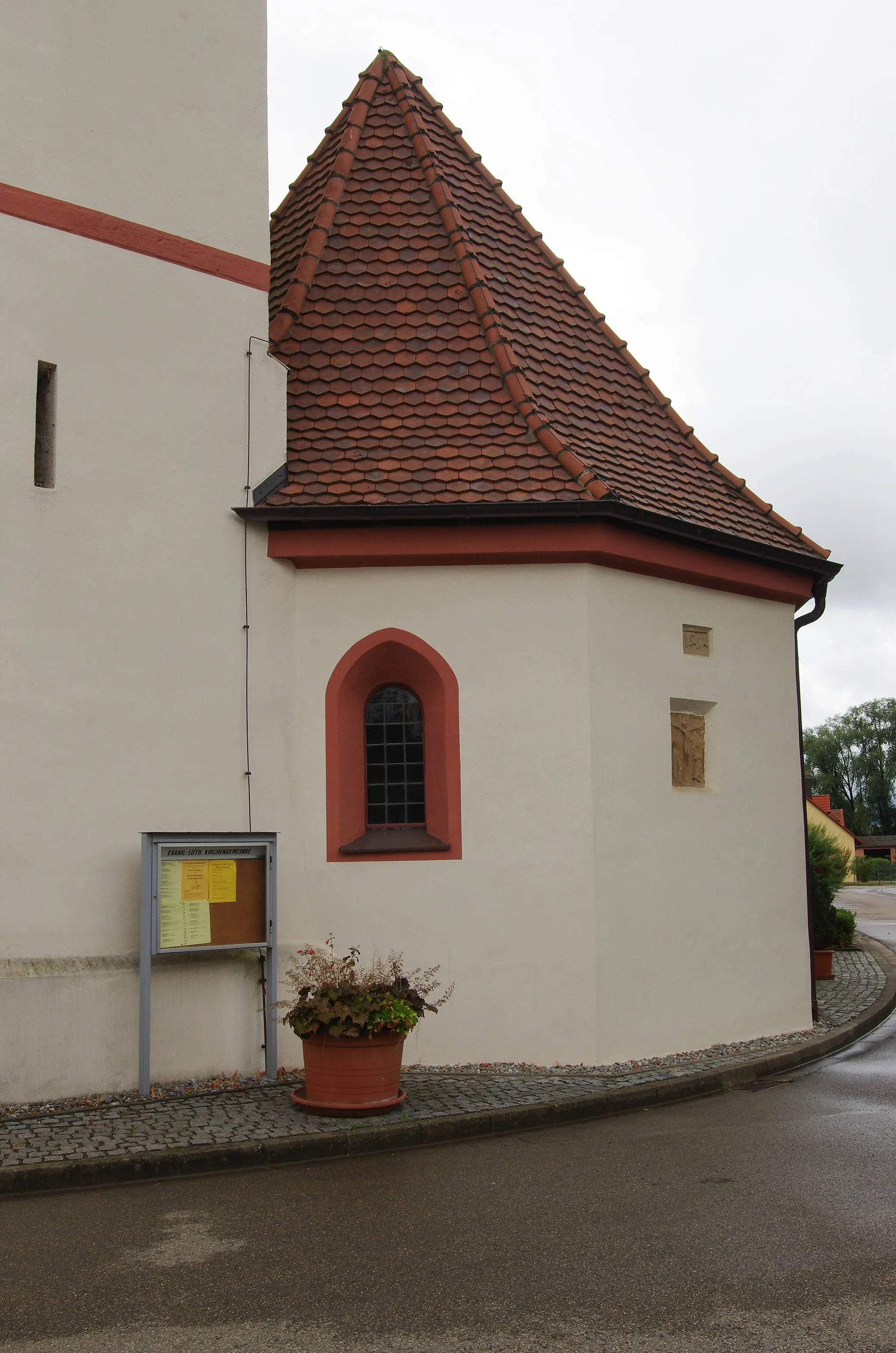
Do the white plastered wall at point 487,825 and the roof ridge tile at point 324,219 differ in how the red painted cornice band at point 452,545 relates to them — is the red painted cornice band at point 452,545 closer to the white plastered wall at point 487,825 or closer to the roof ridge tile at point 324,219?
the white plastered wall at point 487,825

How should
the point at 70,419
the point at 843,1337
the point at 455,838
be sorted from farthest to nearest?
the point at 455,838, the point at 70,419, the point at 843,1337

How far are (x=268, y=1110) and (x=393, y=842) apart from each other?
2.43 metres

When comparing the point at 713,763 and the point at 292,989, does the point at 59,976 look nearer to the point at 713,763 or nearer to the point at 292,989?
the point at 292,989

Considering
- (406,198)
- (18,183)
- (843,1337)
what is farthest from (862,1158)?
(406,198)

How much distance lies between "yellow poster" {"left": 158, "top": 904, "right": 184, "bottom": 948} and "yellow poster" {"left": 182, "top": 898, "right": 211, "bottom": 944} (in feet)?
0.08

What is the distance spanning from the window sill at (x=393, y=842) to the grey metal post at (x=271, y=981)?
2.54 feet

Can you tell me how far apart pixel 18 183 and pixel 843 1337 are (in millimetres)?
8406

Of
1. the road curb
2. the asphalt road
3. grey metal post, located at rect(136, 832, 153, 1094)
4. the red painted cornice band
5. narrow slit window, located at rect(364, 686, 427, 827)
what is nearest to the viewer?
the asphalt road

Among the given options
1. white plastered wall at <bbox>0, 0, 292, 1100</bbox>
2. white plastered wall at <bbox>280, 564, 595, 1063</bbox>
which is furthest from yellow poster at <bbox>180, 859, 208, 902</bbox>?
white plastered wall at <bbox>280, 564, 595, 1063</bbox>

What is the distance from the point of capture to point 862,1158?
6832 millimetres

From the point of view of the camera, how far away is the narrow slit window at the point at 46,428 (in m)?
Result: 8.77

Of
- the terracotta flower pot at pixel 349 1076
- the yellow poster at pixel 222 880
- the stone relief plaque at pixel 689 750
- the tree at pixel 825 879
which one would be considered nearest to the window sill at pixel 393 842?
the yellow poster at pixel 222 880

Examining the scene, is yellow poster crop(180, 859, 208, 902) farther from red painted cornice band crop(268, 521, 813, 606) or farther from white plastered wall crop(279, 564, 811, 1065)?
red painted cornice band crop(268, 521, 813, 606)

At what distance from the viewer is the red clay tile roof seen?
9.97 meters
